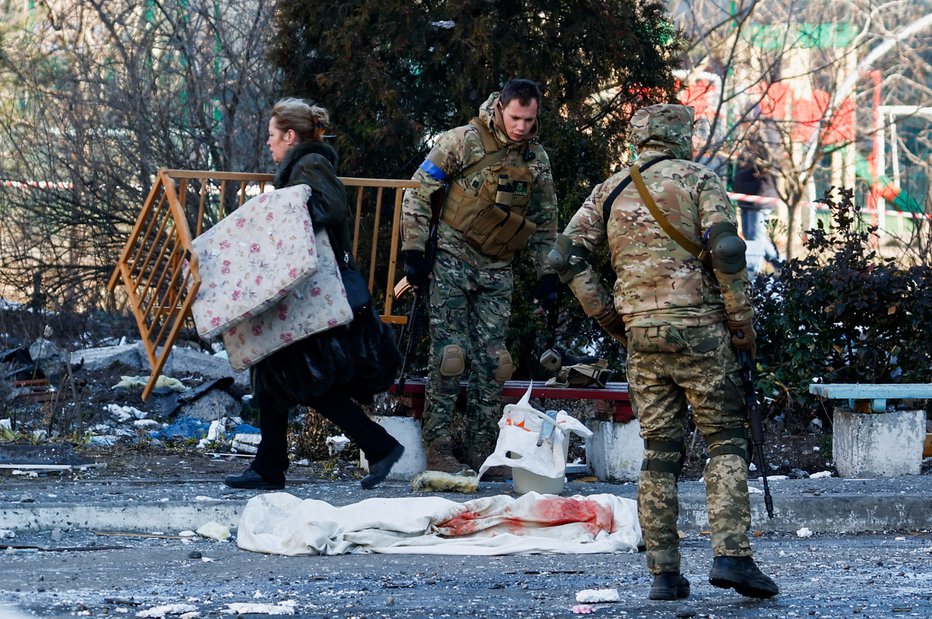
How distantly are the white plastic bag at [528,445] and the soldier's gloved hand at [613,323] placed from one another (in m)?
1.65

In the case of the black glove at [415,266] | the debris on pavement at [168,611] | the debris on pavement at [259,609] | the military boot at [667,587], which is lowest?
the debris on pavement at [168,611]

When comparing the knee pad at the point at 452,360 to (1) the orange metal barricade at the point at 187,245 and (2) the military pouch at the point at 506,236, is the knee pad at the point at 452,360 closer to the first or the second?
(2) the military pouch at the point at 506,236

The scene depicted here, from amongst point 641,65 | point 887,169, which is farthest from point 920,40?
point 641,65

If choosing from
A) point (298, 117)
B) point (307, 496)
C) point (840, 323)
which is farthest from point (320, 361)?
point (840, 323)

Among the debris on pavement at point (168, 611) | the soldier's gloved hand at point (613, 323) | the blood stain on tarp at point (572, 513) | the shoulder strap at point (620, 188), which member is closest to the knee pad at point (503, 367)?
the blood stain on tarp at point (572, 513)

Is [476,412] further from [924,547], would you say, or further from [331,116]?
[331,116]

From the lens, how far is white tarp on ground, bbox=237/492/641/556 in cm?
610

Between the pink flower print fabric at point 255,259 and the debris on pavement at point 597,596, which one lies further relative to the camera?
the pink flower print fabric at point 255,259

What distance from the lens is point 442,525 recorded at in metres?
6.35

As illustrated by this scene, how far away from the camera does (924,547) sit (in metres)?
6.44

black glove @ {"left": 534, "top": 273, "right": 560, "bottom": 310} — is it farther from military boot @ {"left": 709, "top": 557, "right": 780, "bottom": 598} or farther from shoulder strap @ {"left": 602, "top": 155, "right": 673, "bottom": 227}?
military boot @ {"left": 709, "top": 557, "right": 780, "bottom": 598}

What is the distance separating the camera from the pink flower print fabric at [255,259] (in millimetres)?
6609

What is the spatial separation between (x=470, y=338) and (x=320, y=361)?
102cm

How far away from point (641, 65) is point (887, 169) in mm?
17078
